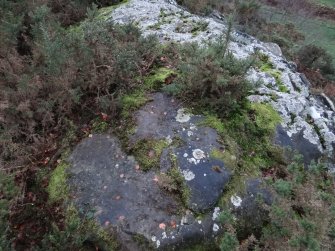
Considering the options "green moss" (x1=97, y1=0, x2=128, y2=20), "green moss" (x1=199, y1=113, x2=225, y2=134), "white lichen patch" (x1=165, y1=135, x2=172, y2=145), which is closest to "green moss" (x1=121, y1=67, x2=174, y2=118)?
"white lichen patch" (x1=165, y1=135, x2=172, y2=145)

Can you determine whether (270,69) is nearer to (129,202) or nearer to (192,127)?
(192,127)

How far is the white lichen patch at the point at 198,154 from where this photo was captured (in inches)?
162

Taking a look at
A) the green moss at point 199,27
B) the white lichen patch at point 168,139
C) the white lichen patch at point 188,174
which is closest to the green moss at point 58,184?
the white lichen patch at point 168,139

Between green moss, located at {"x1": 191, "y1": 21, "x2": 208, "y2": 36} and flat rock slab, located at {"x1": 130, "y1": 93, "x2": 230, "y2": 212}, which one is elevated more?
green moss, located at {"x1": 191, "y1": 21, "x2": 208, "y2": 36}

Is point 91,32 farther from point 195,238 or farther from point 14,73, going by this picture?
point 195,238

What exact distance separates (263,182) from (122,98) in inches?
82.9

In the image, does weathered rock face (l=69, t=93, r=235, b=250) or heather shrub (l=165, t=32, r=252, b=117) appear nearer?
weathered rock face (l=69, t=93, r=235, b=250)

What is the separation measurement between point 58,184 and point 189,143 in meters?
1.62

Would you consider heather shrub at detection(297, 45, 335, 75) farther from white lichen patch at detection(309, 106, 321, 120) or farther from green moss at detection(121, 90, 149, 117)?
green moss at detection(121, 90, 149, 117)

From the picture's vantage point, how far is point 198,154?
13.6 feet

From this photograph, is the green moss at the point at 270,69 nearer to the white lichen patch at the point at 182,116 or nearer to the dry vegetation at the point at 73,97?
the dry vegetation at the point at 73,97

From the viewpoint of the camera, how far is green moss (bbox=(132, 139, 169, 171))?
4.11 m

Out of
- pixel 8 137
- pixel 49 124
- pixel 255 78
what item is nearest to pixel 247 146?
pixel 255 78

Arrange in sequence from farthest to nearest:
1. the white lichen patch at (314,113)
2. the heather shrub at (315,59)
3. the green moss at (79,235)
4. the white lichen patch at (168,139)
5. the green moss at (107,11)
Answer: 1. the heather shrub at (315,59)
2. the green moss at (107,11)
3. the white lichen patch at (314,113)
4. the white lichen patch at (168,139)
5. the green moss at (79,235)
